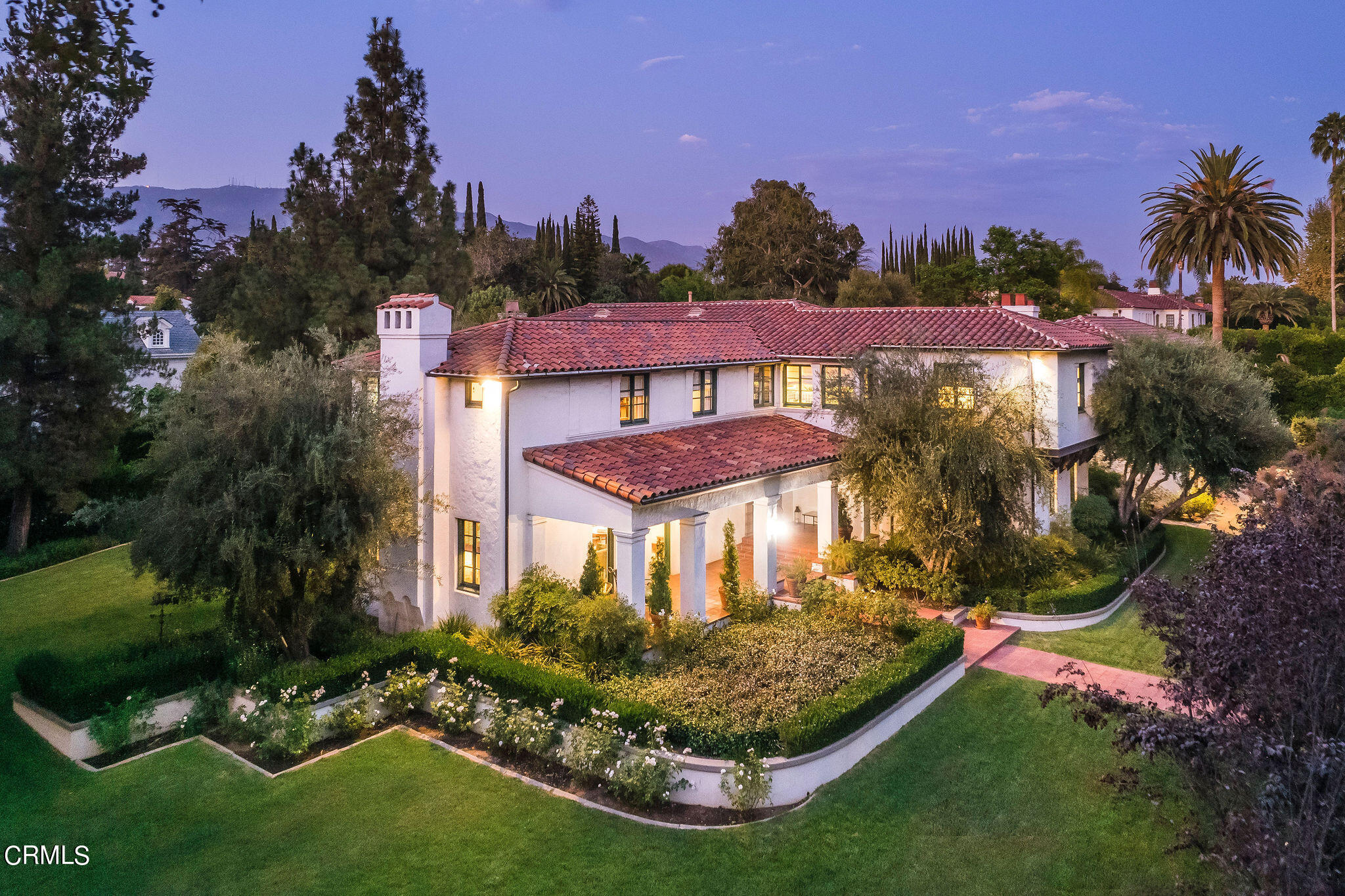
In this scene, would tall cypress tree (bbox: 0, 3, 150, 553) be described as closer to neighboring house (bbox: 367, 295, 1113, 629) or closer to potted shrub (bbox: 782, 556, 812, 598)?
neighboring house (bbox: 367, 295, 1113, 629)

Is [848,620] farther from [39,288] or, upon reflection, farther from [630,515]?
[39,288]

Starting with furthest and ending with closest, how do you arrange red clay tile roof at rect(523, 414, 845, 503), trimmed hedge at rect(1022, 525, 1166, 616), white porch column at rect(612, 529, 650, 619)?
1. trimmed hedge at rect(1022, 525, 1166, 616)
2. red clay tile roof at rect(523, 414, 845, 503)
3. white porch column at rect(612, 529, 650, 619)

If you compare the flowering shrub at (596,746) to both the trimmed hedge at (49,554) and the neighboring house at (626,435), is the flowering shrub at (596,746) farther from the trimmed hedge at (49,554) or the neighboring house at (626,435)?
the trimmed hedge at (49,554)

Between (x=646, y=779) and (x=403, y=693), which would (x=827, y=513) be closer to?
(x=646, y=779)

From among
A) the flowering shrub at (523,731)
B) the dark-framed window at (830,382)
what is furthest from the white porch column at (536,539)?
the dark-framed window at (830,382)

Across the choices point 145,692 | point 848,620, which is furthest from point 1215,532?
point 145,692

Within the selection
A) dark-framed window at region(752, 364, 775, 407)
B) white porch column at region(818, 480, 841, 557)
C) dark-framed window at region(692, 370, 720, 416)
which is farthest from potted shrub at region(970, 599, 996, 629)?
dark-framed window at region(752, 364, 775, 407)
